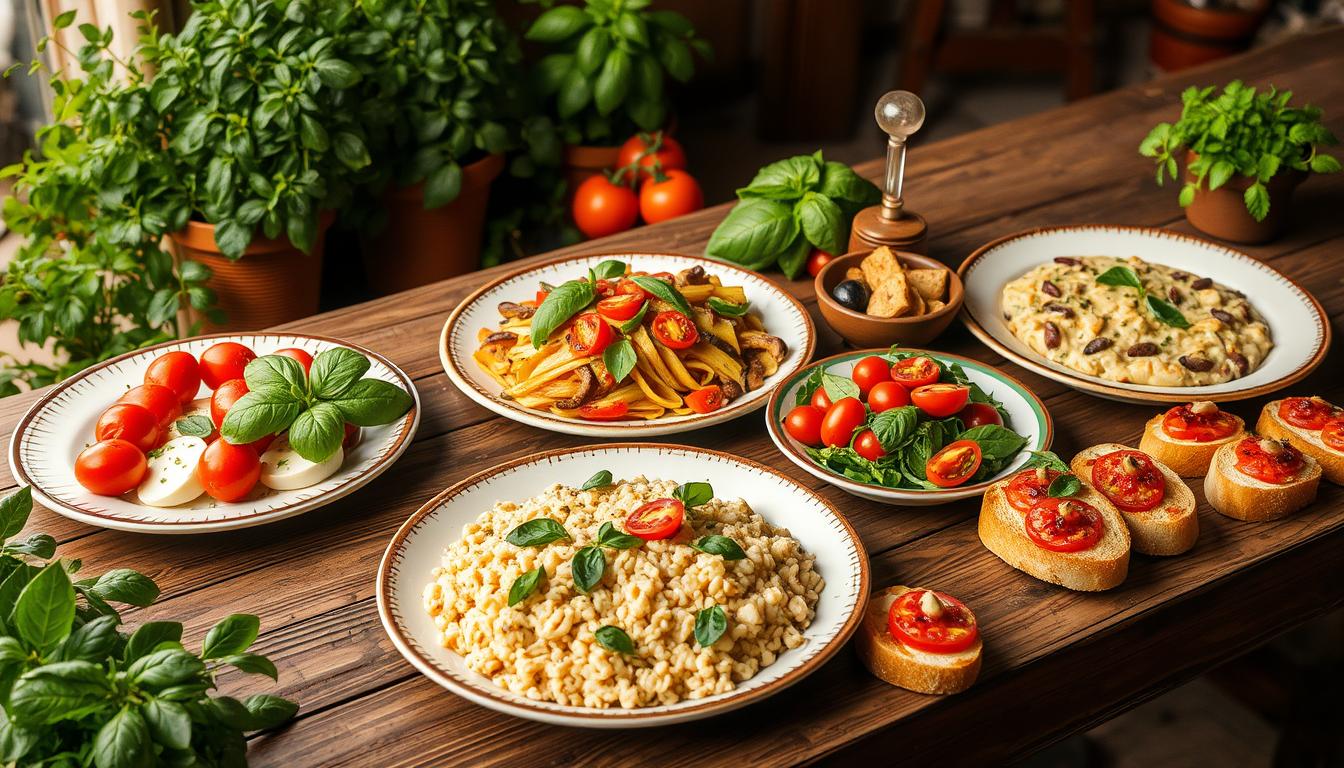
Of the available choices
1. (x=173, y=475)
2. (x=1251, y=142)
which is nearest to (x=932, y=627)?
(x=173, y=475)

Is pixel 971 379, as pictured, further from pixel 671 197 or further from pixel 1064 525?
pixel 671 197

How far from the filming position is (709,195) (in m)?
4.54

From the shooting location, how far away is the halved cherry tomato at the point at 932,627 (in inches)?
56.1

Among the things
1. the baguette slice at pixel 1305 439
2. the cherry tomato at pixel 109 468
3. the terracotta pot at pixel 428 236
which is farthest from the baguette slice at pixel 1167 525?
the terracotta pot at pixel 428 236

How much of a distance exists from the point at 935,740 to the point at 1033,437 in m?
0.51

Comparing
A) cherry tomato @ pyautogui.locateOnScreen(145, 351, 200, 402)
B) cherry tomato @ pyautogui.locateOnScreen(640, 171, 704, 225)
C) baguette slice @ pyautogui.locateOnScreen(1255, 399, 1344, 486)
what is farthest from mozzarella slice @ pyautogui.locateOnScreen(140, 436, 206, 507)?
cherry tomato @ pyautogui.locateOnScreen(640, 171, 704, 225)

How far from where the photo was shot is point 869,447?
5.64 ft

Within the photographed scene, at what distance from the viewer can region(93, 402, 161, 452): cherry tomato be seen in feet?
5.56

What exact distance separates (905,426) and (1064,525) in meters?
0.25

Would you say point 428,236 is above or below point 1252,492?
below

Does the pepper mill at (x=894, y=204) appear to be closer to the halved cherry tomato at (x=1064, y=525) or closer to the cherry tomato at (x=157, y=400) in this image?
the halved cherry tomato at (x=1064, y=525)

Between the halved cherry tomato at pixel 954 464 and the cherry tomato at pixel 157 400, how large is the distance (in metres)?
1.11

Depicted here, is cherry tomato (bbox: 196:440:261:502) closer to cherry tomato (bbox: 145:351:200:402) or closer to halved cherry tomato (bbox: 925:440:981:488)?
cherry tomato (bbox: 145:351:200:402)

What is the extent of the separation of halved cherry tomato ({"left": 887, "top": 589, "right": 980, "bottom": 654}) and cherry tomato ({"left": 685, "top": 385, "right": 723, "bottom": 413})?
50 centimetres
